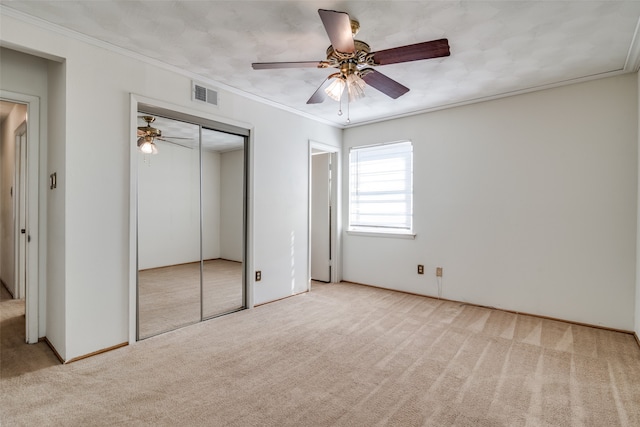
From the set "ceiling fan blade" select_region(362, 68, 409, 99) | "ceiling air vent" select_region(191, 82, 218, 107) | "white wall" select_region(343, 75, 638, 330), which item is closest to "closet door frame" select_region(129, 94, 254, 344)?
"ceiling air vent" select_region(191, 82, 218, 107)

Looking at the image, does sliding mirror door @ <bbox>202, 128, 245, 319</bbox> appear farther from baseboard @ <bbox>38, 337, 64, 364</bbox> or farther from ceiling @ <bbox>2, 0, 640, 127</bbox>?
baseboard @ <bbox>38, 337, 64, 364</bbox>

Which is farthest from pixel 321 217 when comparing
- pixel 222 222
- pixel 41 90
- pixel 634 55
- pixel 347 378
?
pixel 634 55

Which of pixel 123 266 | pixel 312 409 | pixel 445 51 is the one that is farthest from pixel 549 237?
pixel 123 266

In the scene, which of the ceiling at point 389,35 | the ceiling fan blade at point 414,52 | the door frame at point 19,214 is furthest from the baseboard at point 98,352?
the ceiling fan blade at point 414,52

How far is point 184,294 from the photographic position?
3.34m

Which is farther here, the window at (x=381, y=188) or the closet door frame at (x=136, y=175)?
the window at (x=381, y=188)

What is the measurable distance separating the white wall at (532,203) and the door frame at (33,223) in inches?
156

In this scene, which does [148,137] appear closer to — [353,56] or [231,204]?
[231,204]

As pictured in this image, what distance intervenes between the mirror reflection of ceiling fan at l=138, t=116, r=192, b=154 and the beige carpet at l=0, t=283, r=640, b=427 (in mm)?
1732

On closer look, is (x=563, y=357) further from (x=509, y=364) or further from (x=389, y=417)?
(x=389, y=417)

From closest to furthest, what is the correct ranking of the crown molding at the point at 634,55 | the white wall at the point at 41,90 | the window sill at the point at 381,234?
the crown molding at the point at 634,55 < the white wall at the point at 41,90 < the window sill at the point at 381,234

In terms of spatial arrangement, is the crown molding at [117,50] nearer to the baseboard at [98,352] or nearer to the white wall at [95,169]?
the white wall at [95,169]

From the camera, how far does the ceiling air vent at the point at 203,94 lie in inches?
127

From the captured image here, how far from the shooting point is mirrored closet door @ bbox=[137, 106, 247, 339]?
2.99 metres
